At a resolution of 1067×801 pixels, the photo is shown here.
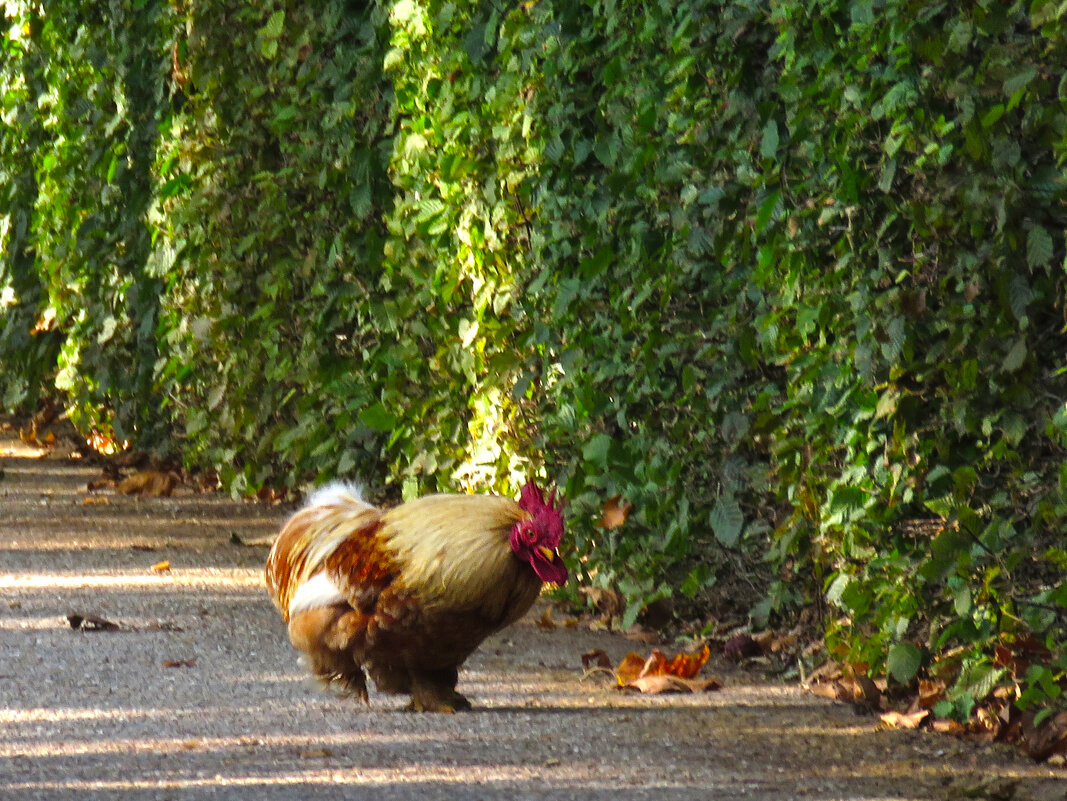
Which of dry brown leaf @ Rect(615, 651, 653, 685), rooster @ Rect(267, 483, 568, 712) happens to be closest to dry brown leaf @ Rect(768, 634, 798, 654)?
dry brown leaf @ Rect(615, 651, 653, 685)

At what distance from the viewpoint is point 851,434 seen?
4902 millimetres

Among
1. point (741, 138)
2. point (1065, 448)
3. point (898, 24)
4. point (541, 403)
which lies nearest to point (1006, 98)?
point (898, 24)

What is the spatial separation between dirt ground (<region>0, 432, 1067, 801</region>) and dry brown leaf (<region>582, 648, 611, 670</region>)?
0.07 metres

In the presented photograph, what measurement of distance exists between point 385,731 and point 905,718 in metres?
1.58

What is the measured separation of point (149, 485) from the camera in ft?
34.1

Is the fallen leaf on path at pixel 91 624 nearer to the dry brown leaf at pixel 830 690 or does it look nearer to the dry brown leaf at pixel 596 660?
the dry brown leaf at pixel 596 660

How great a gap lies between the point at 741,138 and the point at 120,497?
5978mm

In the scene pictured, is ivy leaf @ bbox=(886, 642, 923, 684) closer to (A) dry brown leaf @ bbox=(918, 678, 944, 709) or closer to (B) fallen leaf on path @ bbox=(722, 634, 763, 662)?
(A) dry brown leaf @ bbox=(918, 678, 944, 709)

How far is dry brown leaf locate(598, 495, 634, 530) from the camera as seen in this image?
6238mm

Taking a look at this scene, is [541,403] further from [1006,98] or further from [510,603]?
[1006,98]

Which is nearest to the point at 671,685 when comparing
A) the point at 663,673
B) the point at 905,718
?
the point at 663,673

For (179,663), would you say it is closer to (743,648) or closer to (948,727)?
(743,648)

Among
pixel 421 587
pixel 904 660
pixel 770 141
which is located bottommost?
pixel 904 660

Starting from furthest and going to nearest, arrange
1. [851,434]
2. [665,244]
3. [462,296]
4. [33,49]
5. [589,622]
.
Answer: [33,49], [462,296], [589,622], [665,244], [851,434]
